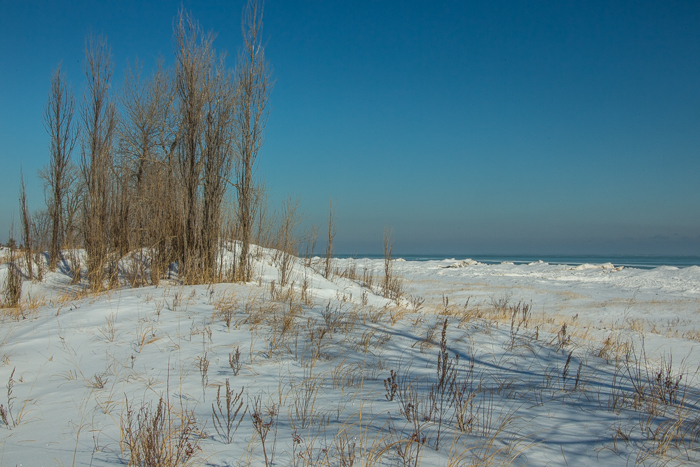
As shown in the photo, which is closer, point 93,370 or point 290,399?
point 290,399

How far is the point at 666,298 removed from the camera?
13.5m

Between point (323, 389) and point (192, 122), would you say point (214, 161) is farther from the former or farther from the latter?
point (323, 389)

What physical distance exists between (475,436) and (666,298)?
1620 cm

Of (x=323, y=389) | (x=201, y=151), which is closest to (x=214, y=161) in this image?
(x=201, y=151)

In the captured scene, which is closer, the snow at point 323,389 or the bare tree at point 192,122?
the snow at point 323,389

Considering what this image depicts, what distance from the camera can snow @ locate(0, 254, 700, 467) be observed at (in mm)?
1808

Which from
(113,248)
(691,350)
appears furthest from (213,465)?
(113,248)

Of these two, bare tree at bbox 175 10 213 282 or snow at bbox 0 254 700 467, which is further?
bare tree at bbox 175 10 213 282

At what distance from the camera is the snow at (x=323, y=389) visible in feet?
5.93

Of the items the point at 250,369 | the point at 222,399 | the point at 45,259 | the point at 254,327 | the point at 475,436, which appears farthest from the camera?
the point at 45,259

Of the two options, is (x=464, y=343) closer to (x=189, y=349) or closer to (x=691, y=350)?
(x=189, y=349)

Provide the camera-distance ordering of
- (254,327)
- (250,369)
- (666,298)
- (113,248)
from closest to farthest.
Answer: (250,369) → (254,327) → (113,248) → (666,298)

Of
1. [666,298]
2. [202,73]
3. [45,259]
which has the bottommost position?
[666,298]

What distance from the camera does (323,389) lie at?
2688 mm
